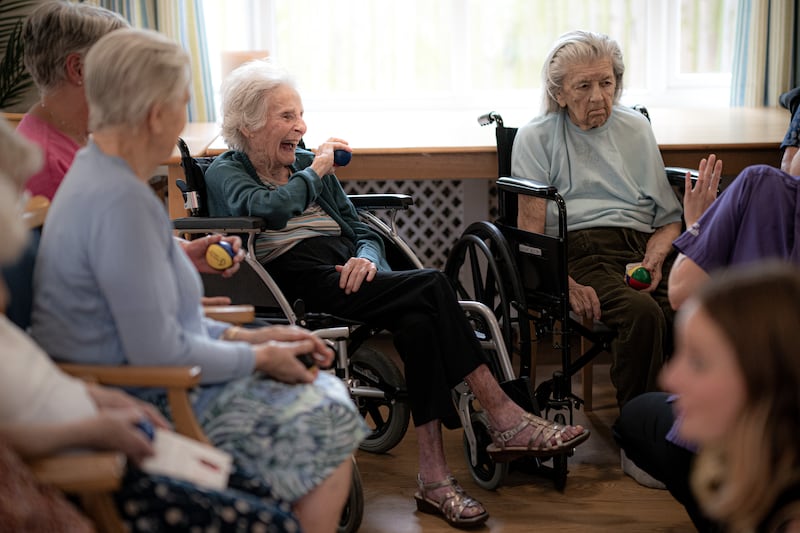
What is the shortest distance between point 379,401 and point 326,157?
71 centimetres

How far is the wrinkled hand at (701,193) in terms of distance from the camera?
2490 millimetres

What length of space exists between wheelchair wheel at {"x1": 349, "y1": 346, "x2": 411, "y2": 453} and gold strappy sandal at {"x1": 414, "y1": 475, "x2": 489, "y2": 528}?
276 mm

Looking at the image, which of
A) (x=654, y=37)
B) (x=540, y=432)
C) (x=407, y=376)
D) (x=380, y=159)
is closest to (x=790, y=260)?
(x=540, y=432)

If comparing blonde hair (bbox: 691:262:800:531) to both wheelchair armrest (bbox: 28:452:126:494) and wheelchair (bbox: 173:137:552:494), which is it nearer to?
wheelchair armrest (bbox: 28:452:126:494)

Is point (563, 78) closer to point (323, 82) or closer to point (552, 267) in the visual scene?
point (552, 267)

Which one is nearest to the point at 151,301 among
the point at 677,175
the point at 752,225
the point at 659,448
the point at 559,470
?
the point at 659,448

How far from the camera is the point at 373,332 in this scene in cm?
261

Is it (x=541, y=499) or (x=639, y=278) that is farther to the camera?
(x=639, y=278)

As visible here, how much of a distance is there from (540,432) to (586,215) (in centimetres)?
82

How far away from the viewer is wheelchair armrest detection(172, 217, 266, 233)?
2.46m

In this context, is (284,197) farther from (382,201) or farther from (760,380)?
(760,380)

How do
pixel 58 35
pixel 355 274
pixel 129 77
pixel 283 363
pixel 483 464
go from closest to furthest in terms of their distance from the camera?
1. pixel 129 77
2. pixel 283 363
3. pixel 58 35
4. pixel 355 274
5. pixel 483 464

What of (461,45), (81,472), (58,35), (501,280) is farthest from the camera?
(461,45)

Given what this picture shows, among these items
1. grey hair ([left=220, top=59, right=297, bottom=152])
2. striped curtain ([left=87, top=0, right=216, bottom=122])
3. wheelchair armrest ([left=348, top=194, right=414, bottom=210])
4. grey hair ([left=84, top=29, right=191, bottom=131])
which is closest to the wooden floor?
wheelchair armrest ([left=348, top=194, right=414, bottom=210])
